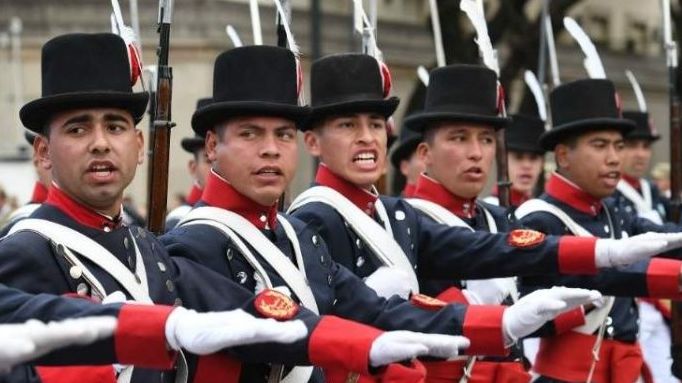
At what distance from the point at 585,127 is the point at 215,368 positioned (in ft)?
14.0

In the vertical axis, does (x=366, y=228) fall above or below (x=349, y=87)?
below

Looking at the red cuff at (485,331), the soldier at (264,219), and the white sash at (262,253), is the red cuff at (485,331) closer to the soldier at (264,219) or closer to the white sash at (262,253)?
the soldier at (264,219)

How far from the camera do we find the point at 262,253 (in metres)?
6.86

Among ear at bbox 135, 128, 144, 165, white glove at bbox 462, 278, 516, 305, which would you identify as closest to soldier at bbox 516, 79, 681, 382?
white glove at bbox 462, 278, 516, 305

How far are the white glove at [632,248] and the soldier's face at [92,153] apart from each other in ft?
7.46

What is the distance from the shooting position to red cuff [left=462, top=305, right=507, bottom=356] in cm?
651

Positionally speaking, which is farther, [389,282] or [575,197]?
[575,197]

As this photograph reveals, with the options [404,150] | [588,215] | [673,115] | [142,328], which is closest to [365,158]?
[588,215]

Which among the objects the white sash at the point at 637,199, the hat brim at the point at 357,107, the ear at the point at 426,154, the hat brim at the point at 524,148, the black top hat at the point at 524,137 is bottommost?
the white sash at the point at 637,199

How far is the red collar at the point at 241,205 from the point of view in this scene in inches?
275

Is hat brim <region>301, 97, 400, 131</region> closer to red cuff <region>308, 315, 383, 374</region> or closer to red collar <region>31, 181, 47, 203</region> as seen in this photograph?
red cuff <region>308, 315, 383, 374</region>

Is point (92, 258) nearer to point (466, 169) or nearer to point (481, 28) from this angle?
point (466, 169)

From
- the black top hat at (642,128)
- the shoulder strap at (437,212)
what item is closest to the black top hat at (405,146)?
the black top hat at (642,128)

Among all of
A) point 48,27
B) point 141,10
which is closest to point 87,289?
point 141,10
